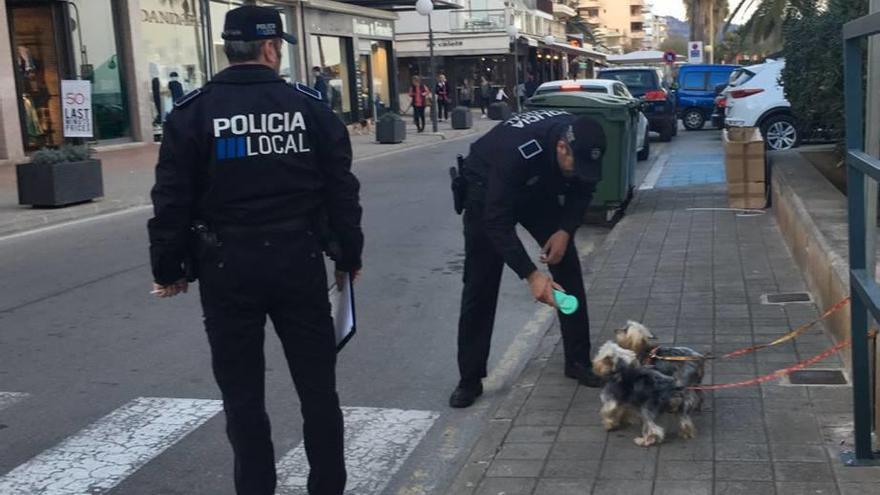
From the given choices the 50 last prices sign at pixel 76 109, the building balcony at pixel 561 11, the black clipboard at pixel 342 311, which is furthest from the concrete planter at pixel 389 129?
the building balcony at pixel 561 11

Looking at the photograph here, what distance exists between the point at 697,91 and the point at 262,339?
25.9 meters

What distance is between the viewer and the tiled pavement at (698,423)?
12.9 ft

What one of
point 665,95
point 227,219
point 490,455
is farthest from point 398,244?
point 665,95

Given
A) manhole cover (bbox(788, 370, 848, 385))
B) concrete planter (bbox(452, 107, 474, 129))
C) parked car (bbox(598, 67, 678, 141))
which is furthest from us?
concrete planter (bbox(452, 107, 474, 129))

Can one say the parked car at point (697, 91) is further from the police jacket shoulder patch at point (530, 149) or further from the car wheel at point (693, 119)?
the police jacket shoulder patch at point (530, 149)

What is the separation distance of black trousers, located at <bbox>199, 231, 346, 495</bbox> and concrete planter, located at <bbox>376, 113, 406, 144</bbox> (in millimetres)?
22039

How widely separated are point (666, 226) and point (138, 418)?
6.86 metres

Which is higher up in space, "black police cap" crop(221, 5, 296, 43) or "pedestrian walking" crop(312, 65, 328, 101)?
"pedestrian walking" crop(312, 65, 328, 101)

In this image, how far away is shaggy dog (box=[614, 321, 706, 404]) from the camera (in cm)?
464

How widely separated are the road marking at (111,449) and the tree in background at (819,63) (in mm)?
6603

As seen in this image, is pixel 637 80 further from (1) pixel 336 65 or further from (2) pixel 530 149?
(2) pixel 530 149

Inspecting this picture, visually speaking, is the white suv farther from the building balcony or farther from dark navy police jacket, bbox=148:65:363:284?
the building balcony

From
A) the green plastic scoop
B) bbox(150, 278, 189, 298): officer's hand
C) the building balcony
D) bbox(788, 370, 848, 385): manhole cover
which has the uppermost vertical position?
the building balcony

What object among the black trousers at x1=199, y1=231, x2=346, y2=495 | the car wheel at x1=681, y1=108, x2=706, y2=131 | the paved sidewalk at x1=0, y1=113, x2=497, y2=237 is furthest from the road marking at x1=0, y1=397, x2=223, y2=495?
the car wheel at x1=681, y1=108, x2=706, y2=131
